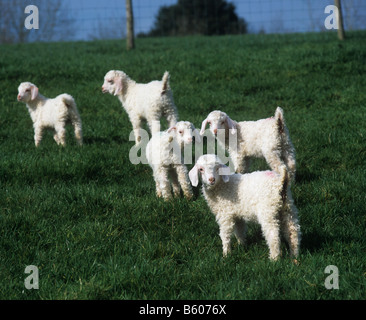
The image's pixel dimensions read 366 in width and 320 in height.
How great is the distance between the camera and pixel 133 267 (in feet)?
13.1

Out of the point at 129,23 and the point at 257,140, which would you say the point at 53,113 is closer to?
the point at 257,140

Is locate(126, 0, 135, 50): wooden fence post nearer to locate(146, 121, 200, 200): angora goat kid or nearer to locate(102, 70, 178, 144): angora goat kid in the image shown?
locate(102, 70, 178, 144): angora goat kid

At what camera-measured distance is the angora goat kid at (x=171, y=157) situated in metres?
5.63

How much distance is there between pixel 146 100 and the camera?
758 cm

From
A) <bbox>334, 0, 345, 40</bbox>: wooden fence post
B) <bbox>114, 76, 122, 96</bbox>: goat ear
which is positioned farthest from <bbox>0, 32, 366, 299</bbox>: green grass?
<bbox>334, 0, 345, 40</bbox>: wooden fence post

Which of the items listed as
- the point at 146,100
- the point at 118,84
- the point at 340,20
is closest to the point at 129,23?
the point at 340,20

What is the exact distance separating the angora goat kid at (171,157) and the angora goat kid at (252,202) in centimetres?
107

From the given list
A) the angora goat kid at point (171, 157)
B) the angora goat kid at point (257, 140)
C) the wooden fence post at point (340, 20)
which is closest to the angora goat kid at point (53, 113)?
the angora goat kid at point (171, 157)

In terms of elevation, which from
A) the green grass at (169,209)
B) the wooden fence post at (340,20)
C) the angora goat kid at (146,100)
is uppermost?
the wooden fence post at (340,20)

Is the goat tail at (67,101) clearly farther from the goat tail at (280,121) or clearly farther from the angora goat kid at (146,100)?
the goat tail at (280,121)

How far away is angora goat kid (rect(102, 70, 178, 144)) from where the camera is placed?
7418mm

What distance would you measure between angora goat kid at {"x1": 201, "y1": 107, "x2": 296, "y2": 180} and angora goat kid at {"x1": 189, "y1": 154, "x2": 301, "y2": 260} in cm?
128
